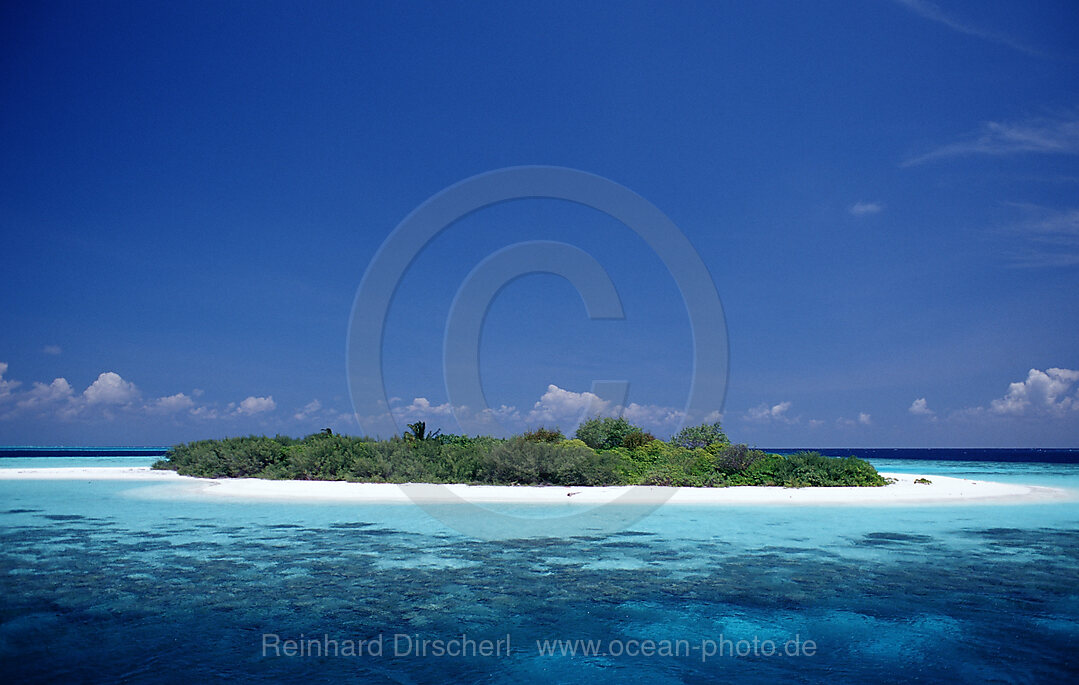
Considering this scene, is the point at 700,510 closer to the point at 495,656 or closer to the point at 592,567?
the point at 592,567

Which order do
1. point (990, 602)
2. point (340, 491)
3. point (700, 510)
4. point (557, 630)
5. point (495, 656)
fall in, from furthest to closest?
point (340, 491)
point (700, 510)
point (990, 602)
point (557, 630)
point (495, 656)

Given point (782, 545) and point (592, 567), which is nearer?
point (592, 567)

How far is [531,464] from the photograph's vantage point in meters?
24.4

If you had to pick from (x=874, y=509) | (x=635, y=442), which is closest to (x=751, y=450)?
(x=635, y=442)

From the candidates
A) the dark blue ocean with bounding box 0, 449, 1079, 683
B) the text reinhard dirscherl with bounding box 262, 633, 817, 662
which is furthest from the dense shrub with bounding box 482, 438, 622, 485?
the text reinhard dirscherl with bounding box 262, 633, 817, 662

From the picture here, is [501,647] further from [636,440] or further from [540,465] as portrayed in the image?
[636,440]

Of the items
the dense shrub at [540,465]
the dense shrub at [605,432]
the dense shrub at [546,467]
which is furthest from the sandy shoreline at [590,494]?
the dense shrub at [605,432]

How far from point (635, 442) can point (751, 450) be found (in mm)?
5680

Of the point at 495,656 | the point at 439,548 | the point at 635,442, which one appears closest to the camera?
the point at 495,656

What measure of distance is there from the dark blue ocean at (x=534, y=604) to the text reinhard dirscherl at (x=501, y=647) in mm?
29

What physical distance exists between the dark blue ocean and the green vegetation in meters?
9.87

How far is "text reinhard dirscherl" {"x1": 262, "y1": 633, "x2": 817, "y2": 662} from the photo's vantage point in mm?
6398

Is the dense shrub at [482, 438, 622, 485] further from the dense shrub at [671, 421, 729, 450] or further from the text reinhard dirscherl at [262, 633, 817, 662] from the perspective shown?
the text reinhard dirscherl at [262, 633, 817, 662]

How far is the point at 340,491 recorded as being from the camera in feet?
72.2
